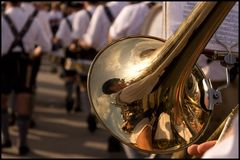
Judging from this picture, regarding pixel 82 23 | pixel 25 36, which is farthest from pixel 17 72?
pixel 82 23

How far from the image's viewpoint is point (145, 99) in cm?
145

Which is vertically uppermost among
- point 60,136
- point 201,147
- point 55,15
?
point 55,15

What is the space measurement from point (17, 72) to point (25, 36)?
0.32m

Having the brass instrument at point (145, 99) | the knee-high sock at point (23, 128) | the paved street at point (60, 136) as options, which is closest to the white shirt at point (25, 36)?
the knee-high sock at point (23, 128)

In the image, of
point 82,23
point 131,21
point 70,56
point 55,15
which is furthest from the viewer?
point 55,15

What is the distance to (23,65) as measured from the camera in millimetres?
4809

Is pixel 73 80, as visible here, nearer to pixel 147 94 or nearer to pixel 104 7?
pixel 104 7

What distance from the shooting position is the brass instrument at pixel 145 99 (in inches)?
56.5

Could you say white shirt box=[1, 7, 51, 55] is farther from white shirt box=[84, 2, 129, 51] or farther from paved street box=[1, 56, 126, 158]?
paved street box=[1, 56, 126, 158]

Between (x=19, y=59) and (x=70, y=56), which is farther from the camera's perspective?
(x=70, y=56)

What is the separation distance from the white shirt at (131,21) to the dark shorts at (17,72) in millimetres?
811

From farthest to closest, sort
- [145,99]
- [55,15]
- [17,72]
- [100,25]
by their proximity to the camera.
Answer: [55,15]
[100,25]
[17,72]
[145,99]

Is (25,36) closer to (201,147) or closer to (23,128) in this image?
(23,128)

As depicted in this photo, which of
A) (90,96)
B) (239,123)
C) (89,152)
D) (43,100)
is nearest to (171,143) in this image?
(90,96)
